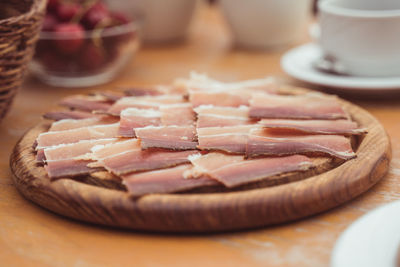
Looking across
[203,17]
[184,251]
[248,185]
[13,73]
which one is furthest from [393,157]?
[203,17]

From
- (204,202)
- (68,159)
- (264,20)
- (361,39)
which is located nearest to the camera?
(204,202)

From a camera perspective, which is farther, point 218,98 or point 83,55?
point 83,55

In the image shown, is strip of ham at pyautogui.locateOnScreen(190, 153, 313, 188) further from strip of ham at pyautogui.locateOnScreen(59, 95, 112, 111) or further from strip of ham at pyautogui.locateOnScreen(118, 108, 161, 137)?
strip of ham at pyautogui.locateOnScreen(59, 95, 112, 111)

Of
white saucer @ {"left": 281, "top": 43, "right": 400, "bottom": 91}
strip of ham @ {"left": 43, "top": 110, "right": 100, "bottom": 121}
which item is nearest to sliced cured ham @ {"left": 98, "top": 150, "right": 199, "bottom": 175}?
strip of ham @ {"left": 43, "top": 110, "right": 100, "bottom": 121}

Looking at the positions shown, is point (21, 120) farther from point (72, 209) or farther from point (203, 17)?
point (203, 17)

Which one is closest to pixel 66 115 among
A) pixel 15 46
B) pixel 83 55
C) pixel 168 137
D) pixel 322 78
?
pixel 15 46

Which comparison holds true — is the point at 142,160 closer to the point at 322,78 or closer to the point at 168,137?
the point at 168,137
